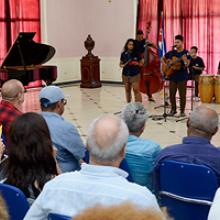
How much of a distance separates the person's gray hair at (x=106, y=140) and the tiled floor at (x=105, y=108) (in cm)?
475

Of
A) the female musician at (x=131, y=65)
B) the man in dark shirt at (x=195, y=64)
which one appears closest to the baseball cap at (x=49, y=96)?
the female musician at (x=131, y=65)

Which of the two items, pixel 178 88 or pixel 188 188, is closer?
pixel 188 188

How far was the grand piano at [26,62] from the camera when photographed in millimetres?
9650

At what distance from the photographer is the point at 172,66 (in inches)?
326

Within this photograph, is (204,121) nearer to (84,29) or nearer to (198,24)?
(198,24)

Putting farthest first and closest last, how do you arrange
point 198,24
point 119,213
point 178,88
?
1. point 198,24
2. point 178,88
3. point 119,213

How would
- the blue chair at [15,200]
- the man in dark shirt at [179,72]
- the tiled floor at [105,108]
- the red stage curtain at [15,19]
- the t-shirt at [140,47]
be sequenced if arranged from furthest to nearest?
the red stage curtain at [15,19] < the t-shirt at [140,47] < the man in dark shirt at [179,72] < the tiled floor at [105,108] < the blue chair at [15,200]

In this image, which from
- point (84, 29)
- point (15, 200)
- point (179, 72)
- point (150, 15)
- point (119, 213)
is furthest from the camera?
point (84, 29)

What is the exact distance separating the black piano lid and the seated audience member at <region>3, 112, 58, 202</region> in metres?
7.53

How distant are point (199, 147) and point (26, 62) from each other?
7931 millimetres

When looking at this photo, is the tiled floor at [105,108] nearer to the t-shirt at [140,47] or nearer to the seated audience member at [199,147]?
the t-shirt at [140,47]

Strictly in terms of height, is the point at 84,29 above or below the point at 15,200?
above

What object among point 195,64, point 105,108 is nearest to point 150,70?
point 105,108

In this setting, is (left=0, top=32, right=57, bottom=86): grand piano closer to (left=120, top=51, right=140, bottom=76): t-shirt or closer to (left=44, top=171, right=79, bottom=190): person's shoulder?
(left=120, top=51, right=140, bottom=76): t-shirt
